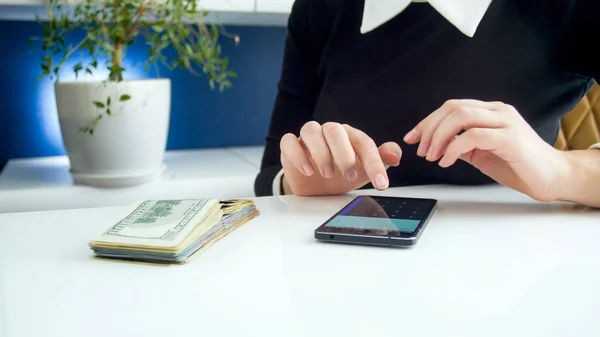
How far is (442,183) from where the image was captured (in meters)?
0.87

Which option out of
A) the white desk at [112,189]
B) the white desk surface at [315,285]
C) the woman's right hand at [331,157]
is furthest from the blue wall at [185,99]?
the white desk surface at [315,285]

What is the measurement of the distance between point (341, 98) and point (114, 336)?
709mm

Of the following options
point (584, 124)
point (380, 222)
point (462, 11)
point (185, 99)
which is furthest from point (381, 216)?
point (185, 99)

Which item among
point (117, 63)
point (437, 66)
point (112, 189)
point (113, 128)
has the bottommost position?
point (112, 189)

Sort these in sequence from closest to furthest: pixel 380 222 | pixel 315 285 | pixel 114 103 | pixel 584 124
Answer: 1. pixel 315 285
2. pixel 380 222
3. pixel 114 103
4. pixel 584 124

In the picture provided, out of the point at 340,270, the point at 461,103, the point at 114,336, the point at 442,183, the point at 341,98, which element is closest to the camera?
the point at 114,336

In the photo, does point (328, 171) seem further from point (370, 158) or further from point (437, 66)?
point (437, 66)

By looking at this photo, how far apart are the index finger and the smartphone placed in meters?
0.03

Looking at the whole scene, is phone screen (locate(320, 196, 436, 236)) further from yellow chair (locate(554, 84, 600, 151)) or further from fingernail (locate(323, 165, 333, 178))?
yellow chair (locate(554, 84, 600, 151))

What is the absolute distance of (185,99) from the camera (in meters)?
1.86

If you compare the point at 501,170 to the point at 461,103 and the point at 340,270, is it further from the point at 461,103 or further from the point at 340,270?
the point at 340,270

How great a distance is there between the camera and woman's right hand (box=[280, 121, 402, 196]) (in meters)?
0.64

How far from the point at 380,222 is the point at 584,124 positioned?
45.3 inches

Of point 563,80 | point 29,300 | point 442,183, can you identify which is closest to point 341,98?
A: point 442,183
